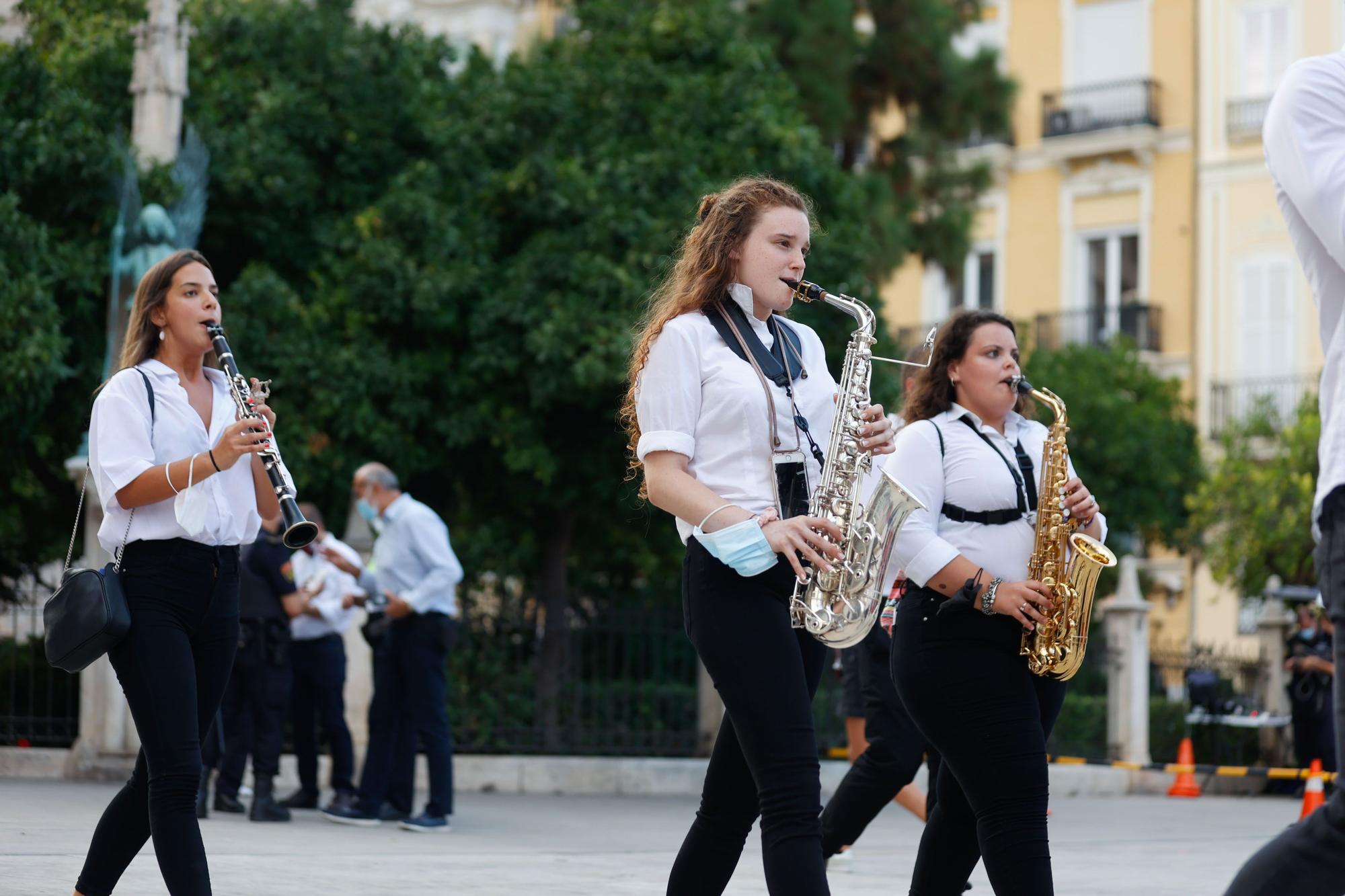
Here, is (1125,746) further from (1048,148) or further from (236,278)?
(1048,148)

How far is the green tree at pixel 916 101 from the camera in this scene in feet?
73.4

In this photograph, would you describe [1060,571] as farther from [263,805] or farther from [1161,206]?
[1161,206]

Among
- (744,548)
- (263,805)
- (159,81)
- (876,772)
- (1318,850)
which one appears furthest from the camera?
(159,81)

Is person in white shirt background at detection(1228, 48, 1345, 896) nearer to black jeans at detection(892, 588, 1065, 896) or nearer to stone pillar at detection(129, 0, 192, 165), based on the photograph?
black jeans at detection(892, 588, 1065, 896)

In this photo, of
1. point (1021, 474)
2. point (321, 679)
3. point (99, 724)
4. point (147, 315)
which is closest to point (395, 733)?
point (321, 679)

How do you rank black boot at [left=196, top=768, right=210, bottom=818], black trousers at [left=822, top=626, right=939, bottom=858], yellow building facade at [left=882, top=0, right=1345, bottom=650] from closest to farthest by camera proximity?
black trousers at [left=822, top=626, right=939, bottom=858]
black boot at [left=196, top=768, right=210, bottom=818]
yellow building facade at [left=882, top=0, right=1345, bottom=650]

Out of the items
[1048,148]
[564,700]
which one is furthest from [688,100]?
[1048,148]

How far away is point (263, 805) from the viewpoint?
34.8ft

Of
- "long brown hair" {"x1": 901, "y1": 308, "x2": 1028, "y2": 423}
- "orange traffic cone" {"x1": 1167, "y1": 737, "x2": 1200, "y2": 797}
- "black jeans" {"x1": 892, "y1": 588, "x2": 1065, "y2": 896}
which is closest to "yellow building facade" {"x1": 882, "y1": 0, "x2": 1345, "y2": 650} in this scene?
"orange traffic cone" {"x1": 1167, "y1": 737, "x2": 1200, "y2": 797}

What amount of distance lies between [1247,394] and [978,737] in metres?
28.2

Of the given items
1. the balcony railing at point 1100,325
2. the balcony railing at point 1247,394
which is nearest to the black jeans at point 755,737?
the balcony railing at point 1247,394

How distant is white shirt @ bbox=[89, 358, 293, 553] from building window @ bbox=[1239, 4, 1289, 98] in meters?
28.7

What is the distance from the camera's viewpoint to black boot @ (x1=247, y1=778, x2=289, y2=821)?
1059cm

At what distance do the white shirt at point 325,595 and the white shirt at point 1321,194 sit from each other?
8.36m
